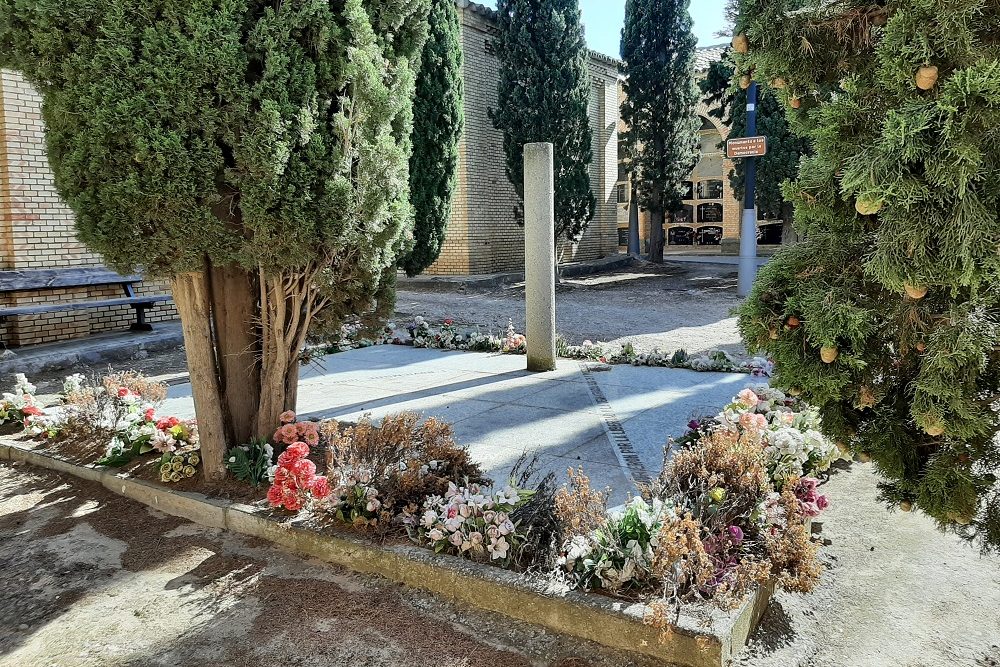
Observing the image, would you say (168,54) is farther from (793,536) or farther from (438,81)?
(438,81)

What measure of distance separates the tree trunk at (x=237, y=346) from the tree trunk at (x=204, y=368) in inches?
4.0

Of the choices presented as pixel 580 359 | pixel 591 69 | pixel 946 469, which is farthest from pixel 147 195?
pixel 591 69

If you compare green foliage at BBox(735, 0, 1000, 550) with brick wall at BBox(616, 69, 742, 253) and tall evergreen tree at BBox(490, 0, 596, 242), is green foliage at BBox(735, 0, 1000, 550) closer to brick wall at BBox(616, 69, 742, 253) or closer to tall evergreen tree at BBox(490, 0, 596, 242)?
tall evergreen tree at BBox(490, 0, 596, 242)

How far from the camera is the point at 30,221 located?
8695 millimetres

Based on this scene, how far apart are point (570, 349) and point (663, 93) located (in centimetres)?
1415

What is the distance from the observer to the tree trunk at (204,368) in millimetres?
3889

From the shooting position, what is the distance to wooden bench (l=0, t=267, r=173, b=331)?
27.3 ft

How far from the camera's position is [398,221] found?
3996 millimetres

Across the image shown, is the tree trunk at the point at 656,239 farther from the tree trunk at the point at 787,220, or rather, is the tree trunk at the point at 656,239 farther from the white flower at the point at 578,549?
the white flower at the point at 578,549

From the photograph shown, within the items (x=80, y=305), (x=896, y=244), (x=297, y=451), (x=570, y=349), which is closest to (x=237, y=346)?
(x=297, y=451)

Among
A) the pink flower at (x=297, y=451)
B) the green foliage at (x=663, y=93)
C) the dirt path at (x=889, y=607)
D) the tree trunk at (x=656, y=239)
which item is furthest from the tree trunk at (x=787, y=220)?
the pink flower at (x=297, y=451)

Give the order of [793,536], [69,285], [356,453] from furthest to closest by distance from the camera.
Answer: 1. [69,285]
2. [356,453]
3. [793,536]

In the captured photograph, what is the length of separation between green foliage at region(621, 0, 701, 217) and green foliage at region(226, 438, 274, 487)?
17.7m

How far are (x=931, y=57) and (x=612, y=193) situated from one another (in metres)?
21.6
